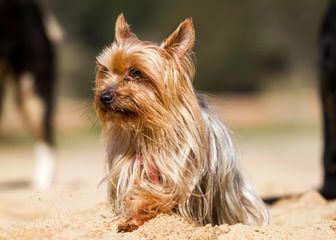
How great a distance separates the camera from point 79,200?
8.21m

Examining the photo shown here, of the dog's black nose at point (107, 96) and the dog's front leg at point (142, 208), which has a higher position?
the dog's black nose at point (107, 96)

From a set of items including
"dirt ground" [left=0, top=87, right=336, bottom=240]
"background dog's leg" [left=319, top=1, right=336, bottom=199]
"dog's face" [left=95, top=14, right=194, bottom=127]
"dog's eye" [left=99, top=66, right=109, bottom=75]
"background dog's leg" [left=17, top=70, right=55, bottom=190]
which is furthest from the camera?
"background dog's leg" [left=17, top=70, right=55, bottom=190]

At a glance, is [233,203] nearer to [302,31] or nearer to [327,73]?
[327,73]

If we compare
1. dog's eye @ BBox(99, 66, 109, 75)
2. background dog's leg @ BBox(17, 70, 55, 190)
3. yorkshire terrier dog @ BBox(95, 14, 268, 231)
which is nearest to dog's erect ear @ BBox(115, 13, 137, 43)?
yorkshire terrier dog @ BBox(95, 14, 268, 231)

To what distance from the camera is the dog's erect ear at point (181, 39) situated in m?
5.83

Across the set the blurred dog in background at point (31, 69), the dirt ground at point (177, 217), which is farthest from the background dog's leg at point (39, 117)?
the dirt ground at point (177, 217)

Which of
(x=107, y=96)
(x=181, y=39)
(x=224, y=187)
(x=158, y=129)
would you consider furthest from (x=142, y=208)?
(x=181, y=39)

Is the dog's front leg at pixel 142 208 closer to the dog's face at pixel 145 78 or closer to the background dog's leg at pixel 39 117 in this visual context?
the dog's face at pixel 145 78

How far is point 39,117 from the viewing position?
11281 millimetres

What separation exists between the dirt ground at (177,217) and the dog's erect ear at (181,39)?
0.88 metres

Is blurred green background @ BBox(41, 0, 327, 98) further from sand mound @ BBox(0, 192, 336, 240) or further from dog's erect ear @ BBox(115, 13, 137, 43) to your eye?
sand mound @ BBox(0, 192, 336, 240)

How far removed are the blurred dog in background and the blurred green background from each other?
51.5ft

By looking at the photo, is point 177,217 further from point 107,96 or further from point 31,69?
point 31,69

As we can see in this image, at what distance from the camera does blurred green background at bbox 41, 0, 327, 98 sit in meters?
27.9
